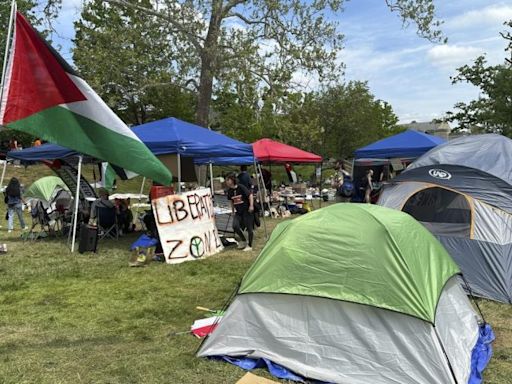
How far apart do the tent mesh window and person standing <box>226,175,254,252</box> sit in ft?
11.1

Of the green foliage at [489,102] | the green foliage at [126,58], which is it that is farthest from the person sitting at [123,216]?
the green foliage at [489,102]

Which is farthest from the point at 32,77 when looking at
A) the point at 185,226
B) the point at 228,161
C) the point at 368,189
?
the point at 368,189

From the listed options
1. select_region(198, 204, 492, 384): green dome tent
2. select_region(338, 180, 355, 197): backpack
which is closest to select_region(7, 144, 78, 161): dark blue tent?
select_region(198, 204, 492, 384): green dome tent

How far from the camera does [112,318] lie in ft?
19.6

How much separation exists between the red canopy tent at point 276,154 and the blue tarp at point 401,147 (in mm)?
2318

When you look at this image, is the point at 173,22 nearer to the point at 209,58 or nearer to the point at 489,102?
the point at 209,58

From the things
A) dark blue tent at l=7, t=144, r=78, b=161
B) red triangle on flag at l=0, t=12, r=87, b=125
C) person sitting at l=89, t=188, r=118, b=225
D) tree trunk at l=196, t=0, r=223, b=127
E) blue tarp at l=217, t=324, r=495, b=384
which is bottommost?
blue tarp at l=217, t=324, r=495, b=384

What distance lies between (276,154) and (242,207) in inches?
295

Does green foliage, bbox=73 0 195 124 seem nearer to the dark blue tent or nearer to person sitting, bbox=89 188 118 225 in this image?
the dark blue tent

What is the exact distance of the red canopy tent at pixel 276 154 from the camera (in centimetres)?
1723

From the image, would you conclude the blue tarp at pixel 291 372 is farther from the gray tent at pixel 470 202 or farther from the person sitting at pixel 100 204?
the person sitting at pixel 100 204

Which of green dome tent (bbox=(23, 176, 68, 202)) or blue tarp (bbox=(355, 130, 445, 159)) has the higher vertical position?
blue tarp (bbox=(355, 130, 445, 159))

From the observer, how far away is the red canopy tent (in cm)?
1723

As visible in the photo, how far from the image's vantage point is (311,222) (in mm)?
4824
